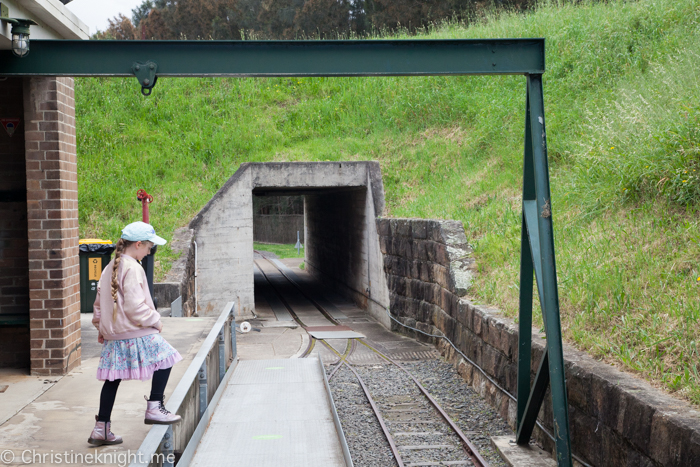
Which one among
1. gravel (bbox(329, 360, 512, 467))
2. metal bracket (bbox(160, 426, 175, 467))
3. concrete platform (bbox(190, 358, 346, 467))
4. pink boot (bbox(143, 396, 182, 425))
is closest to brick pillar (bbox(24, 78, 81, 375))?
concrete platform (bbox(190, 358, 346, 467))

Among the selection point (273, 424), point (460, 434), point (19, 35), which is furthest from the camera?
point (460, 434)

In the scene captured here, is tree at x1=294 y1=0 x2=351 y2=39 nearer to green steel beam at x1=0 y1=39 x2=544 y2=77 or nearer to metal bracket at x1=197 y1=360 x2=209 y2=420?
green steel beam at x1=0 y1=39 x2=544 y2=77

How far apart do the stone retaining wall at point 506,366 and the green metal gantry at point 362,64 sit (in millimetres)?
428

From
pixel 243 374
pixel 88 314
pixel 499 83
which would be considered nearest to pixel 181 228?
pixel 88 314

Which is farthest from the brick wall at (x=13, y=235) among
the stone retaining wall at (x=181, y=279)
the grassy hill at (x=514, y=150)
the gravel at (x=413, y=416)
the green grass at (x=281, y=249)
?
the green grass at (x=281, y=249)

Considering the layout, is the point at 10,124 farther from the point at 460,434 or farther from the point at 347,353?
the point at 347,353

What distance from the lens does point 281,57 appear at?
547 cm

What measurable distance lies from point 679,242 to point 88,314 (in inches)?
342

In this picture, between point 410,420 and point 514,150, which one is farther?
point 514,150

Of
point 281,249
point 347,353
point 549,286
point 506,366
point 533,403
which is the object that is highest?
point 549,286

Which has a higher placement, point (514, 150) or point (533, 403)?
point (514, 150)

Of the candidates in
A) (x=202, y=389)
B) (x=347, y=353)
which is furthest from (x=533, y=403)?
(x=347, y=353)

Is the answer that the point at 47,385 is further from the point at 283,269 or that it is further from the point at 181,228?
the point at 283,269

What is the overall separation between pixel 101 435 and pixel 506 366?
534 centimetres
